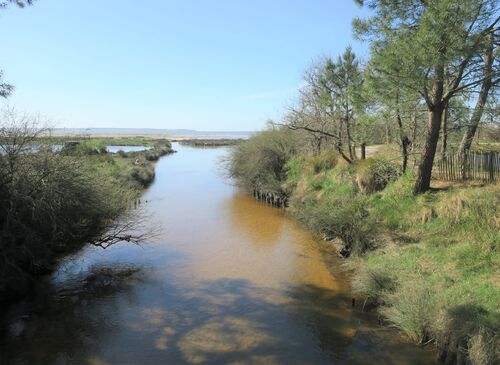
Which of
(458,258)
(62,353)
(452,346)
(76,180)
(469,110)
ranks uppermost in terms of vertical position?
(469,110)

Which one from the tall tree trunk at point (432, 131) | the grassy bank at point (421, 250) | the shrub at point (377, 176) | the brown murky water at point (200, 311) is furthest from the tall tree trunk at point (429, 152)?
the brown murky water at point (200, 311)

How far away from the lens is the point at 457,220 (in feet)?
39.3

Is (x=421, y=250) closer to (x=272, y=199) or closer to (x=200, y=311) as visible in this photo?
(x=200, y=311)

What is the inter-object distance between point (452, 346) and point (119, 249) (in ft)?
38.9

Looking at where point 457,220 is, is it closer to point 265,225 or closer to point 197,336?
point 197,336

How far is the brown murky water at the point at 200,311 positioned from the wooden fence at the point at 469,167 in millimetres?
5267

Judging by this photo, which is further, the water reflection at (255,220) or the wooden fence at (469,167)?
the water reflection at (255,220)

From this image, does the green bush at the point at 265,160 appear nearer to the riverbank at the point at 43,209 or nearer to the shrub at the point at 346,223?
the shrub at the point at 346,223

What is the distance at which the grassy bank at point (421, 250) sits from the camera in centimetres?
Result: 773

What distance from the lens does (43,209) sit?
35.5ft

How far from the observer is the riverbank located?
10453 millimetres

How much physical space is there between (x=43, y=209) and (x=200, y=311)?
4.82 meters

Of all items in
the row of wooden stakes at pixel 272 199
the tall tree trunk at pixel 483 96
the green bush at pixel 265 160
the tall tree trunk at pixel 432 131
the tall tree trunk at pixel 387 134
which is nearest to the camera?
the tall tree trunk at pixel 483 96

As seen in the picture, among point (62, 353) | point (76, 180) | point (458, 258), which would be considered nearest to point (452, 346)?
point (458, 258)
